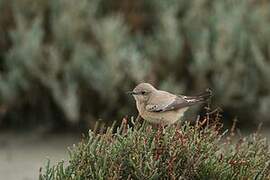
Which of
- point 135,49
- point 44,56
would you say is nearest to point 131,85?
point 135,49

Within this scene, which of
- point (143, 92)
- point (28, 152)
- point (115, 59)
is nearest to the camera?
point (143, 92)

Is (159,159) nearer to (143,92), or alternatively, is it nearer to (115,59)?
(143,92)

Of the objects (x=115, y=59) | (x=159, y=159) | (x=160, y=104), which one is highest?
(x=115, y=59)

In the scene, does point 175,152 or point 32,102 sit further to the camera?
point 32,102

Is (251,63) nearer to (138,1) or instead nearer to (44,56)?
(138,1)

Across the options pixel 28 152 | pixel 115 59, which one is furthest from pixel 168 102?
pixel 28 152

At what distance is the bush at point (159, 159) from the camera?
490 centimetres

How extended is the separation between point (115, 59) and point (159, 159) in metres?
4.77

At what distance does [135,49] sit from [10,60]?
1.52 meters

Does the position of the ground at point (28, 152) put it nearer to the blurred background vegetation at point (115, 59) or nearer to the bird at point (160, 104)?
the blurred background vegetation at point (115, 59)

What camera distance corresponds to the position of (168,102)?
21.0ft

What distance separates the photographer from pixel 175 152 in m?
4.91

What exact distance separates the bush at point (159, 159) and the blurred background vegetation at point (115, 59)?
14.6ft

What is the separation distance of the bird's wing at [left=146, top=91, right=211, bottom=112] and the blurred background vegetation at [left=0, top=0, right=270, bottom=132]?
311 centimetres
